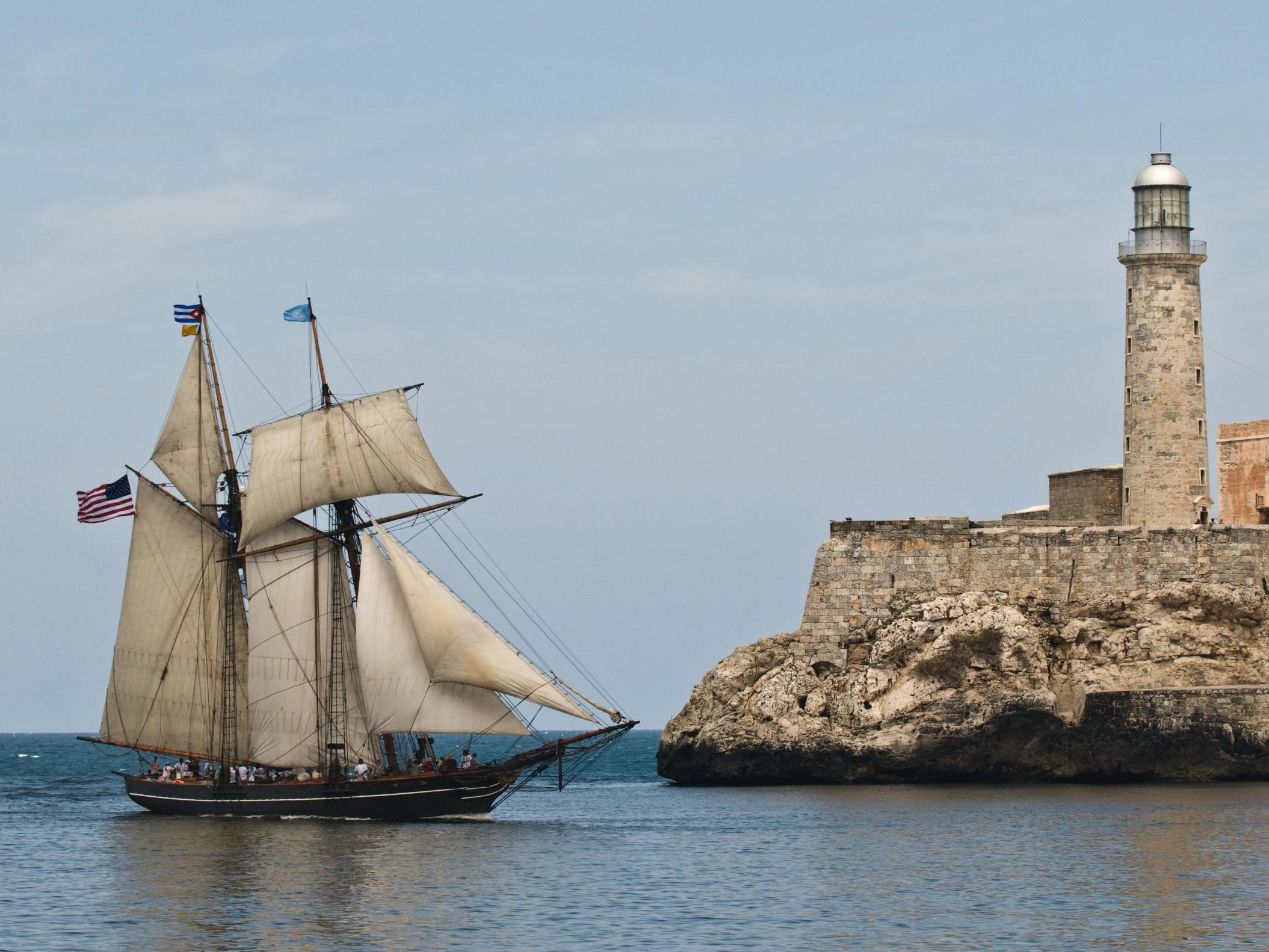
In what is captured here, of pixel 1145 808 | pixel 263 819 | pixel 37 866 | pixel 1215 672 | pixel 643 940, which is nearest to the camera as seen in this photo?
pixel 643 940

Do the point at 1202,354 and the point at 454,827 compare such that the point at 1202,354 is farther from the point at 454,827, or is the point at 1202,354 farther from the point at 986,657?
the point at 454,827

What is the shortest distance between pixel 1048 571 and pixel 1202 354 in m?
7.20

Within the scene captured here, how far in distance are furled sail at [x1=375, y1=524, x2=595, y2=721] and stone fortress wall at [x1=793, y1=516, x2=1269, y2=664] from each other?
11.8m

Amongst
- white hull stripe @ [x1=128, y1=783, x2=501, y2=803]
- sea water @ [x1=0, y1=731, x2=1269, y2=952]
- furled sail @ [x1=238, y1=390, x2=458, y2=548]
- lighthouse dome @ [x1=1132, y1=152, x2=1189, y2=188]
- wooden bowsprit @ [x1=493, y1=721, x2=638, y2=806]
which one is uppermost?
lighthouse dome @ [x1=1132, y1=152, x2=1189, y2=188]

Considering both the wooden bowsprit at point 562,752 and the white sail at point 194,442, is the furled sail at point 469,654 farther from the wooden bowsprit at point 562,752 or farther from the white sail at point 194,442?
the white sail at point 194,442

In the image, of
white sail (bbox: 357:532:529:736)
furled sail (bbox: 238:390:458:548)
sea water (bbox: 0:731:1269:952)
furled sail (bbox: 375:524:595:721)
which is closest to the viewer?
sea water (bbox: 0:731:1269:952)

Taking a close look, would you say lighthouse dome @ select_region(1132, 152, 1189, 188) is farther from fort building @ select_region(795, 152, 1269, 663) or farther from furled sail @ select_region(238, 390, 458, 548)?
furled sail @ select_region(238, 390, 458, 548)

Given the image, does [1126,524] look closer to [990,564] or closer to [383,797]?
[990,564]

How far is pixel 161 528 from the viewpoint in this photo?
47812mm

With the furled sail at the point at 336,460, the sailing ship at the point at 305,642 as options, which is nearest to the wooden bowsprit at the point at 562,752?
the sailing ship at the point at 305,642

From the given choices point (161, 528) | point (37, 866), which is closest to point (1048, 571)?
point (161, 528)

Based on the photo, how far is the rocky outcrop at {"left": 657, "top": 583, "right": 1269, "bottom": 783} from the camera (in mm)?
49375

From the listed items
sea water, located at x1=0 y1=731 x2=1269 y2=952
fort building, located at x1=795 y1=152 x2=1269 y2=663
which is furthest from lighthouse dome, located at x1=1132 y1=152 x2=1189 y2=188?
sea water, located at x1=0 y1=731 x2=1269 y2=952

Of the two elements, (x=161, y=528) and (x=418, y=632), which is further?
(x=161, y=528)
